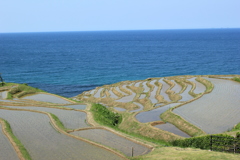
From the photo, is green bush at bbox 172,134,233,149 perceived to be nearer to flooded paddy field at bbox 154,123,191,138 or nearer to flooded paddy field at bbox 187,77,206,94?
flooded paddy field at bbox 154,123,191,138

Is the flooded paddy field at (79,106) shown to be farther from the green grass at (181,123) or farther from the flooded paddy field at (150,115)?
the green grass at (181,123)

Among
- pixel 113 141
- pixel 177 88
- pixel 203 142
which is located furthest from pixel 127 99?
pixel 203 142

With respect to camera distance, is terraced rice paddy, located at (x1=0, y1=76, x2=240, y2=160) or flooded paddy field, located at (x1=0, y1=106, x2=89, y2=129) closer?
terraced rice paddy, located at (x1=0, y1=76, x2=240, y2=160)

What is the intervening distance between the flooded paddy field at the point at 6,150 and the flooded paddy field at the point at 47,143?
121 centimetres

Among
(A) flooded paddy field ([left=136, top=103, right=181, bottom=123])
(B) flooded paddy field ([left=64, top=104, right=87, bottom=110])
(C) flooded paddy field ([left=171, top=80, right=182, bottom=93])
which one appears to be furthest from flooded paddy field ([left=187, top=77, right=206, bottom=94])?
(B) flooded paddy field ([left=64, top=104, right=87, bottom=110])

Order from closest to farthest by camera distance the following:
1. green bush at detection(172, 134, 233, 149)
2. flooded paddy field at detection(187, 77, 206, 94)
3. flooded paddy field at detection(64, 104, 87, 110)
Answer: green bush at detection(172, 134, 233, 149), flooded paddy field at detection(64, 104, 87, 110), flooded paddy field at detection(187, 77, 206, 94)

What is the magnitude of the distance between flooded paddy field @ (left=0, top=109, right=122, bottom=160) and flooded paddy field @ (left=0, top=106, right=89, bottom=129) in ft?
6.89

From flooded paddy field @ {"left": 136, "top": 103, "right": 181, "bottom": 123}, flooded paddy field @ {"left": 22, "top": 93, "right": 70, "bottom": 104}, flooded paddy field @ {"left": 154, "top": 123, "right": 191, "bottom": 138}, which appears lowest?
flooded paddy field @ {"left": 22, "top": 93, "right": 70, "bottom": 104}

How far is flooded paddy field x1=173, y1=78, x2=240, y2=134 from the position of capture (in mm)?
29763

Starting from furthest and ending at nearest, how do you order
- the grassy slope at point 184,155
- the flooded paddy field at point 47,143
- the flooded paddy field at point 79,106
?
1. the flooded paddy field at point 79,106
2. the flooded paddy field at point 47,143
3. the grassy slope at point 184,155

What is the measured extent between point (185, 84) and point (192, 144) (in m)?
34.8

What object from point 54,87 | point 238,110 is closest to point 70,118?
point 238,110

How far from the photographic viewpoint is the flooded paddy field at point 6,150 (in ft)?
70.8

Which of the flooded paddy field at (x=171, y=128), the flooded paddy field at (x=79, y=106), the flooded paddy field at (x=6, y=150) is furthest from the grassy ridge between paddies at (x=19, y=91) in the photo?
the flooded paddy field at (x=171, y=128)
